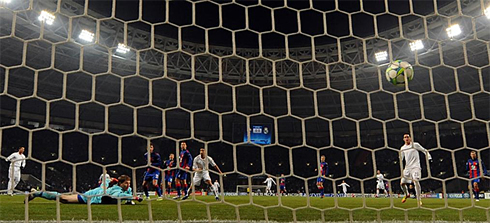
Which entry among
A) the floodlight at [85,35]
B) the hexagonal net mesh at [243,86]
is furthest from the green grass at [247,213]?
the hexagonal net mesh at [243,86]

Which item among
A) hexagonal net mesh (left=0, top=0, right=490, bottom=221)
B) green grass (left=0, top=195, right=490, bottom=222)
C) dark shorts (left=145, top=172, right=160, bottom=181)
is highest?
hexagonal net mesh (left=0, top=0, right=490, bottom=221)

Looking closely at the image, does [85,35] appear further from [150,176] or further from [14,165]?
[14,165]

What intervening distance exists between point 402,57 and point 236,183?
12.8m

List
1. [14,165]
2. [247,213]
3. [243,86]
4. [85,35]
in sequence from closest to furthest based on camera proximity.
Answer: [14,165] < [247,213] < [85,35] < [243,86]

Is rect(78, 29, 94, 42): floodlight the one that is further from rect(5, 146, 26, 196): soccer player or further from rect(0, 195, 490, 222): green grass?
rect(0, 195, 490, 222): green grass

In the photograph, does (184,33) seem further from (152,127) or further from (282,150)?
(282,150)

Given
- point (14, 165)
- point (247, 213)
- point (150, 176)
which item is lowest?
point (247, 213)

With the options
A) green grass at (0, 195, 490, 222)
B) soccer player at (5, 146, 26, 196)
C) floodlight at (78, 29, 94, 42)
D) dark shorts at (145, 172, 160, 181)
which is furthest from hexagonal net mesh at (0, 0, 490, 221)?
green grass at (0, 195, 490, 222)

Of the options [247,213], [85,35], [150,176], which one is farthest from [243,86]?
[247,213]

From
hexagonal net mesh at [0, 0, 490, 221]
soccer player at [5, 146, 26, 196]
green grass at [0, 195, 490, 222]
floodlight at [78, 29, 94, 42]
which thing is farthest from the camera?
hexagonal net mesh at [0, 0, 490, 221]

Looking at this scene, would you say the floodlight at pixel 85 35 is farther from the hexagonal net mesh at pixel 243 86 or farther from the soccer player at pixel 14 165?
the soccer player at pixel 14 165

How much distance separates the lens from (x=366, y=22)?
18.0m

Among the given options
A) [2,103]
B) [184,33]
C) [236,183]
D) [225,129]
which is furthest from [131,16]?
[236,183]

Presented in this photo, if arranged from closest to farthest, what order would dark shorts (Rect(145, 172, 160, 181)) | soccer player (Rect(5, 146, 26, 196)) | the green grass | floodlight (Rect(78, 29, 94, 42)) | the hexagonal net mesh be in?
1. soccer player (Rect(5, 146, 26, 196))
2. the green grass
3. dark shorts (Rect(145, 172, 160, 181))
4. floodlight (Rect(78, 29, 94, 42))
5. the hexagonal net mesh
